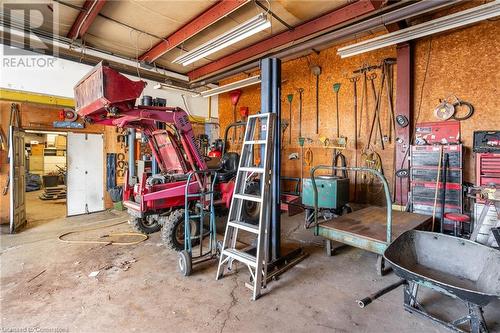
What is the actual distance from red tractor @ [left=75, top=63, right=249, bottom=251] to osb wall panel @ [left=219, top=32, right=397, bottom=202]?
2554 mm

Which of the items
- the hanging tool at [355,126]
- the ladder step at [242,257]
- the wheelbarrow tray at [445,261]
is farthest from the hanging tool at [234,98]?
the wheelbarrow tray at [445,261]

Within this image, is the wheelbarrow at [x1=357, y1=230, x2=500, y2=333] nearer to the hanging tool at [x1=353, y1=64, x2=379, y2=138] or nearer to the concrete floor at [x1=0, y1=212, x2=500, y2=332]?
the concrete floor at [x1=0, y1=212, x2=500, y2=332]

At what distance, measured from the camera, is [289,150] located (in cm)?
692

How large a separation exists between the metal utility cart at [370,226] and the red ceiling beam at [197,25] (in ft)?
10.2

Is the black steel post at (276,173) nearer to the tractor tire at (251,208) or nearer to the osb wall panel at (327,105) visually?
the tractor tire at (251,208)

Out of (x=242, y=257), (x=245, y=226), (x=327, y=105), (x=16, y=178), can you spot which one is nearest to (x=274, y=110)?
(x=245, y=226)

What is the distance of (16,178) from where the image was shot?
4.71 meters

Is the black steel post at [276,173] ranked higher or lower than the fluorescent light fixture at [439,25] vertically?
lower

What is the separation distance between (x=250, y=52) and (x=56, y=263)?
19.0ft

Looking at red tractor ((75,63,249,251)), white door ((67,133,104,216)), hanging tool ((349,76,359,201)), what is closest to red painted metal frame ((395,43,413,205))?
hanging tool ((349,76,359,201))

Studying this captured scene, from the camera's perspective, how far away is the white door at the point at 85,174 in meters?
5.80

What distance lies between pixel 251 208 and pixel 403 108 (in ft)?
11.6

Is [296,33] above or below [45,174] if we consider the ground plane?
above

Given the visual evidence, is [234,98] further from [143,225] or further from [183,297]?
[183,297]
